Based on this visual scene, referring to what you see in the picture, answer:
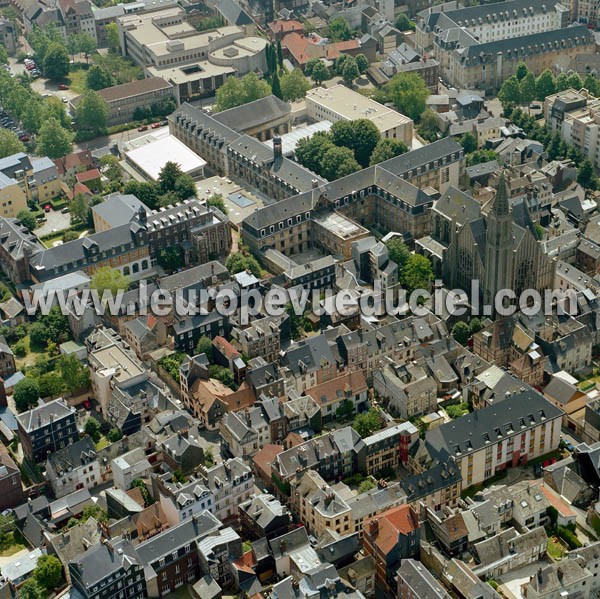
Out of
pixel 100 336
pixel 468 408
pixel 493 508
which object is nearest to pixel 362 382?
pixel 468 408

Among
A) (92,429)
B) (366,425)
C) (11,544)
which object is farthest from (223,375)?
(11,544)

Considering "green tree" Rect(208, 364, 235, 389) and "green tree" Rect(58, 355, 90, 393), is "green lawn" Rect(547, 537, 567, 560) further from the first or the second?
"green tree" Rect(58, 355, 90, 393)

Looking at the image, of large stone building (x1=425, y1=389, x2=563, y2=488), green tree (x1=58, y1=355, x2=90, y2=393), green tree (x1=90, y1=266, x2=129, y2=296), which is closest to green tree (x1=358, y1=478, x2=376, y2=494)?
large stone building (x1=425, y1=389, x2=563, y2=488)

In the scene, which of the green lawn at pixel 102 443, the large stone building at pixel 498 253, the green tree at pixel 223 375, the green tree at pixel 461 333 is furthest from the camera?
the large stone building at pixel 498 253

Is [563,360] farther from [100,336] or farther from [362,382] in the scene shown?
[100,336]

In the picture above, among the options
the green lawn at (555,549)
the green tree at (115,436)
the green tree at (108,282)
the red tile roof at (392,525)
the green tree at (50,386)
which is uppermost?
the green tree at (108,282)

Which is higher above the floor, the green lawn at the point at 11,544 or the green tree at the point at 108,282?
the green tree at the point at 108,282

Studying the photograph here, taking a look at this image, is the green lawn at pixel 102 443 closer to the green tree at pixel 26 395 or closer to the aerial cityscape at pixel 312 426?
the aerial cityscape at pixel 312 426

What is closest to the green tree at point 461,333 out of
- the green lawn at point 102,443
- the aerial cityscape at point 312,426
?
the aerial cityscape at point 312,426
